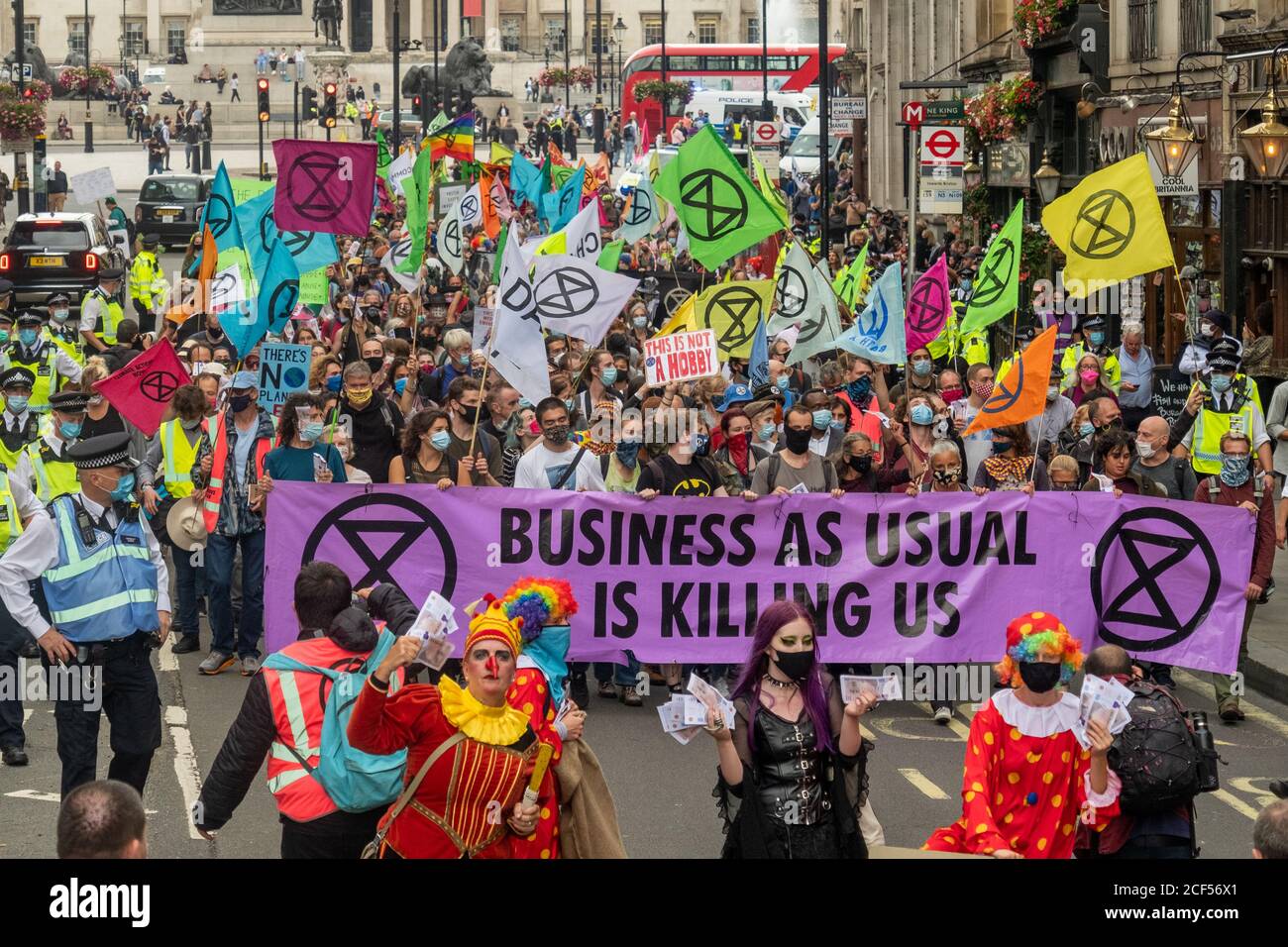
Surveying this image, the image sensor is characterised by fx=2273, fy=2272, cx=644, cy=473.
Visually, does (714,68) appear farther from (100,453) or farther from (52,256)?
(100,453)

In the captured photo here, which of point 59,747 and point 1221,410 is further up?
point 1221,410

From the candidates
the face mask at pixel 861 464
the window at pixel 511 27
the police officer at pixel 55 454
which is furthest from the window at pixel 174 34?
the face mask at pixel 861 464

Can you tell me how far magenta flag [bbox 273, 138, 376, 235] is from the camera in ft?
56.2

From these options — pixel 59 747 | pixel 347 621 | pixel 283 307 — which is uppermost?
pixel 283 307

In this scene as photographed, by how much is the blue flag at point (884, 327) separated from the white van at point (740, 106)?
52226 mm

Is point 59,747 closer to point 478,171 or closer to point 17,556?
point 17,556

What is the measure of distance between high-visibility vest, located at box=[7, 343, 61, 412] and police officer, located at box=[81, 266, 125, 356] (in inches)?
188

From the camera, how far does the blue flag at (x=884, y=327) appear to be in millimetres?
15836

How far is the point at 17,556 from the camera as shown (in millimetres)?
8445

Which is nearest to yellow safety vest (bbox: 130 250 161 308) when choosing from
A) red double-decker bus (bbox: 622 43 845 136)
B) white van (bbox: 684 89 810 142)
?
white van (bbox: 684 89 810 142)

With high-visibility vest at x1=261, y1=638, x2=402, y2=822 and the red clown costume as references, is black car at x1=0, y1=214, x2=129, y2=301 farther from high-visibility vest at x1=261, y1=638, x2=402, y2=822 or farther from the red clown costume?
the red clown costume

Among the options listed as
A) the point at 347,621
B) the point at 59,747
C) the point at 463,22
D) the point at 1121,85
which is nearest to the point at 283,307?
the point at 59,747

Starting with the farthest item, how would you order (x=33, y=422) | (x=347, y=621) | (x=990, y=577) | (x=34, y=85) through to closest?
(x=34, y=85), (x=33, y=422), (x=990, y=577), (x=347, y=621)
